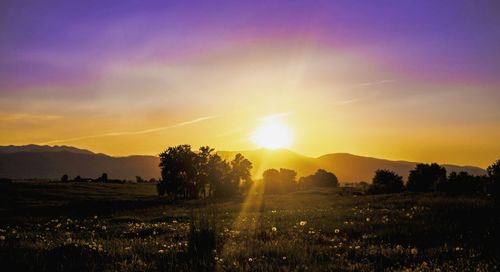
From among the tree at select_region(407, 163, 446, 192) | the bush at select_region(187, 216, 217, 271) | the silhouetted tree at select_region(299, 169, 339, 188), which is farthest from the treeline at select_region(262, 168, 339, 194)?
the bush at select_region(187, 216, 217, 271)

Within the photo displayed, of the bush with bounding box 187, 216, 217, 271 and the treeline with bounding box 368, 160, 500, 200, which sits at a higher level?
the treeline with bounding box 368, 160, 500, 200

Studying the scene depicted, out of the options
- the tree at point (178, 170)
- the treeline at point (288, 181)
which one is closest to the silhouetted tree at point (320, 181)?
the treeline at point (288, 181)

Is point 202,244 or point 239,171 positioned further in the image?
point 239,171

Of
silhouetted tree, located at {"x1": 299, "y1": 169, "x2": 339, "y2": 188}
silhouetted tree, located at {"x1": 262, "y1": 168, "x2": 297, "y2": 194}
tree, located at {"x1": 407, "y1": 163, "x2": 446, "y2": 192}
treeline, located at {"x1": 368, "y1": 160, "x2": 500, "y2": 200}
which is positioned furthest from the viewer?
silhouetted tree, located at {"x1": 299, "y1": 169, "x2": 339, "y2": 188}

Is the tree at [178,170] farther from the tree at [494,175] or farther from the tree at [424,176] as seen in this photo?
the tree at [494,175]

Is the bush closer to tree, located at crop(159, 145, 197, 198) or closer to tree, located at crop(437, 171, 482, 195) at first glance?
tree, located at crop(437, 171, 482, 195)

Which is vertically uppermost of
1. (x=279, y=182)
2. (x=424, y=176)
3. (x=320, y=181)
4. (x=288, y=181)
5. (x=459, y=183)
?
(x=424, y=176)

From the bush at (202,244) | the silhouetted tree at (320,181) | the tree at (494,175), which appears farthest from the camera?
the silhouetted tree at (320,181)

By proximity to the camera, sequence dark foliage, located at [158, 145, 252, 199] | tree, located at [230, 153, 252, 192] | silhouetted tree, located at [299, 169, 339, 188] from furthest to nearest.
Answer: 1. silhouetted tree, located at [299, 169, 339, 188]
2. tree, located at [230, 153, 252, 192]
3. dark foliage, located at [158, 145, 252, 199]

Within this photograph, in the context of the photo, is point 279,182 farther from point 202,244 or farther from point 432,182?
point 202,244

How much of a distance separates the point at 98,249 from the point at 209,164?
7970 centimetres

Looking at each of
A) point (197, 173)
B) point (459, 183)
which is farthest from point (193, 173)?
point (459, 183)

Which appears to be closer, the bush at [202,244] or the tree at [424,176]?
the bush at [202,244]

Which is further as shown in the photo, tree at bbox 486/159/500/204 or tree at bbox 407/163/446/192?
tree at bbox 407/163/446/192
